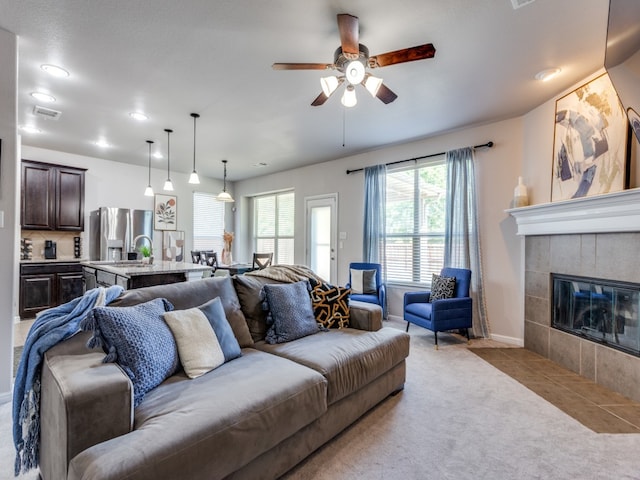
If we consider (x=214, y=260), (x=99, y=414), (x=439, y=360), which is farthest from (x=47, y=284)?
(x=439, y=360)

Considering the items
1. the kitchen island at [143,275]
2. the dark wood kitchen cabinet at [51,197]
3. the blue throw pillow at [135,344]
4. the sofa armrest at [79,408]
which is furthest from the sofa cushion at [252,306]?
the dark wood kitchen cabinet at [51,197]

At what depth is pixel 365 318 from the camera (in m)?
2.71

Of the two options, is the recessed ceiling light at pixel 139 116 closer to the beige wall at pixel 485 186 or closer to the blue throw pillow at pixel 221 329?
the beige wall at pixel 485 186

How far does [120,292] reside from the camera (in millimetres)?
1990

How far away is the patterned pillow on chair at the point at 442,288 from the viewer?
12.9ft

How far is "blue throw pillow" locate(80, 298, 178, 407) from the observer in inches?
58.0

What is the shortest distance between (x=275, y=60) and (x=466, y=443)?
3.16 m

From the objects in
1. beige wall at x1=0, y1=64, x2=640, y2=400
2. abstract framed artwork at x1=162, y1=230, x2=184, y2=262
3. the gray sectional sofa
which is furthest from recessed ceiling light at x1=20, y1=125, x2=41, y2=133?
the gray sectional sofa

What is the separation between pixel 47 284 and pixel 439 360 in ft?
19.1

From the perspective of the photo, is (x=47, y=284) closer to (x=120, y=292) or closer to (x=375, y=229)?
(x=120, y=292)

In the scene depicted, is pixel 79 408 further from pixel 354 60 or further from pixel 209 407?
pixel 354 60

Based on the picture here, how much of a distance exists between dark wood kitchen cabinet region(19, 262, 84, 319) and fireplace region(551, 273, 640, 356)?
6.79 metres

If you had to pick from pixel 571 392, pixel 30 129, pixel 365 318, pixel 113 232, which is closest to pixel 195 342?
pixel 365 318

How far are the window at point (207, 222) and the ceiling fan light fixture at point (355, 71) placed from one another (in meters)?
5.50
